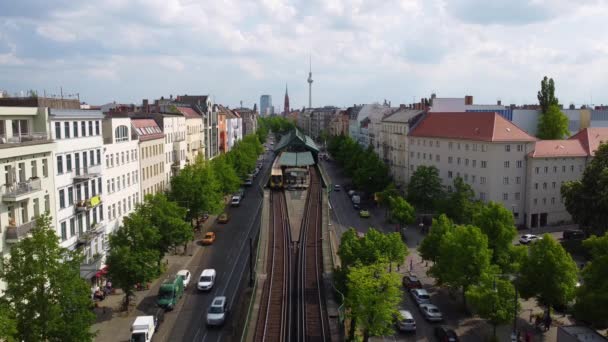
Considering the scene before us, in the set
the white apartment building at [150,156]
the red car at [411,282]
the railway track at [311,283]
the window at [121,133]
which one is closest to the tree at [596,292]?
the railway track at [311,283]

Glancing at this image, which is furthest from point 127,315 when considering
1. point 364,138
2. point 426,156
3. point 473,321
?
point 364,138

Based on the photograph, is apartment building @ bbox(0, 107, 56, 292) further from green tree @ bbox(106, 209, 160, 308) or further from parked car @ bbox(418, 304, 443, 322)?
parked car @ bbox(418, 304, 443, 322)

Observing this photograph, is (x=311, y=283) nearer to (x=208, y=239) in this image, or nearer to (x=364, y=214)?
(x=208, y=239)

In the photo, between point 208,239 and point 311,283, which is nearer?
point 311,283

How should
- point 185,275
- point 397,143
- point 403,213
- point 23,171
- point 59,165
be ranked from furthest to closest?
point 397,143 → point 403,213 → point 185,275 → point 59,165 → point 23,171

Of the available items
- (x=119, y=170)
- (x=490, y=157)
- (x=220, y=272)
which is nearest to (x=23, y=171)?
(x=119, y=170)

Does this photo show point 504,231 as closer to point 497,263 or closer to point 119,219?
point 497,263
